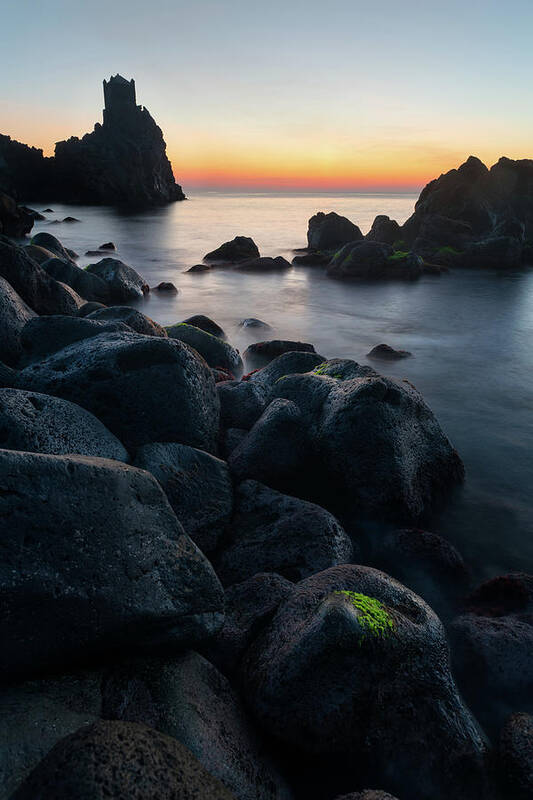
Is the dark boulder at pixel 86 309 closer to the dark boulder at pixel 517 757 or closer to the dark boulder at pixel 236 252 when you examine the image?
the dark boulder at pixel 517 757

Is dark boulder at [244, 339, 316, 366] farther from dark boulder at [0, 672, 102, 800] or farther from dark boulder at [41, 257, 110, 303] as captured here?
dark boulder at [0, 672, 102, 800]

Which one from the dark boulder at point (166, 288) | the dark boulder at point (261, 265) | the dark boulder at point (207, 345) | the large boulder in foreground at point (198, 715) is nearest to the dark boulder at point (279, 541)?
the large boulder in foreground at point (198, 715)

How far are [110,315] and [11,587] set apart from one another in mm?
7189

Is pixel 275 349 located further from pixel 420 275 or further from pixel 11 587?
pixel 420 275

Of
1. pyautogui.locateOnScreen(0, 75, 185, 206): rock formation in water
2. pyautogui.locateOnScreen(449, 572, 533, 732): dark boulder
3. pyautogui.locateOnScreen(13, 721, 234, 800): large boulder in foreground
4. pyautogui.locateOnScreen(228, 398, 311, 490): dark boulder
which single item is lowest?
pyautogui.locateOnScreen(449, 572, 533, 732): dark boulder

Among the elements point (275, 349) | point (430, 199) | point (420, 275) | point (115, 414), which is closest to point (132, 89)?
point (430, 199)

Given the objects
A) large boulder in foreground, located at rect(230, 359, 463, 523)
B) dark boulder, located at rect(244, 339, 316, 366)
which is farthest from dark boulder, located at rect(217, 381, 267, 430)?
dark boulder, located at rect(244, 339, 316, 366)

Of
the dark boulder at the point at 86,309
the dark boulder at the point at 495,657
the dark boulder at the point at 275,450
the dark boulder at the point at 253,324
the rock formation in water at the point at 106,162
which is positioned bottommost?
the dark boulder at the point at 495,657

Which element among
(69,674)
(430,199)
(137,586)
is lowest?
(69,674)

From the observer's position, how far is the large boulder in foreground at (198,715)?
3004 mm

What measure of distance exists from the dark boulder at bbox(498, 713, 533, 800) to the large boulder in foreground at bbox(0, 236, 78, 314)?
955 centimetres

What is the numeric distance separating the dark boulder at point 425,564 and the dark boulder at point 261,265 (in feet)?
87.7

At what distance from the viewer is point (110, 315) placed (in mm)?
9359

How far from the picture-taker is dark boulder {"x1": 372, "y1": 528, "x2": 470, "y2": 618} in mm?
5691
